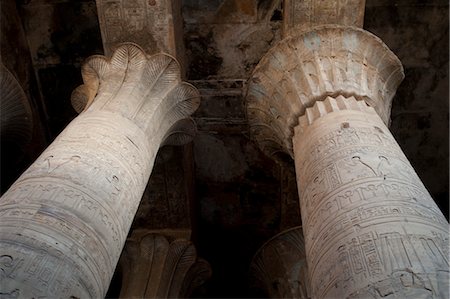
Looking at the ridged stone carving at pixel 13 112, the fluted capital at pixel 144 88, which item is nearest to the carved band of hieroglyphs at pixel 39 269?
the fluted capital at pixel 144 88

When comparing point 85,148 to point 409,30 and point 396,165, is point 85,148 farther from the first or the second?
point 409,30

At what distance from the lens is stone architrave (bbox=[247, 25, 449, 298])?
2.64 metres

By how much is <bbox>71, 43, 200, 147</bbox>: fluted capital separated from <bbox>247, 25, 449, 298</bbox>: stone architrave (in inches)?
26.3

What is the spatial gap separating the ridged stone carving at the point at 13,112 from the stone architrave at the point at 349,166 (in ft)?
8.56

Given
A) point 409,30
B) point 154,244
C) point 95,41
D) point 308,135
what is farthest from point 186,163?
point 409,30

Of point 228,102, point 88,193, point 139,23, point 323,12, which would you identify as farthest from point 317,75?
point 228,102

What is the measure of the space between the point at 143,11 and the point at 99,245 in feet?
9.53

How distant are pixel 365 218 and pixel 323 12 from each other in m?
2.91

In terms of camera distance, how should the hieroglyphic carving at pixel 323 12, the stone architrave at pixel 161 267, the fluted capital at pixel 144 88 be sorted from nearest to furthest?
the fluted capital at pixel 144 88, the hieroglyphic carving at pixel 323 12, the stone architrave at pixel 161 267

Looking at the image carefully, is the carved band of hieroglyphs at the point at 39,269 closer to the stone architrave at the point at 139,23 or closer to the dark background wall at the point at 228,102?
the stone architrave at the point at 139,23

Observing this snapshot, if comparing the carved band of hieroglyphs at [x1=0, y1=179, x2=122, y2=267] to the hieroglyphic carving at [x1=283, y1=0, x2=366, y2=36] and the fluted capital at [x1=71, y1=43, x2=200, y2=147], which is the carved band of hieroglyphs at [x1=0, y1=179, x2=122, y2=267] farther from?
the hieroglyphic carving at [x1=283, y1=0, x2=366, y2=36]

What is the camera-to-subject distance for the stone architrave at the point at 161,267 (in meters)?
6.22

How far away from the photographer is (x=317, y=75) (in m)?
4.59

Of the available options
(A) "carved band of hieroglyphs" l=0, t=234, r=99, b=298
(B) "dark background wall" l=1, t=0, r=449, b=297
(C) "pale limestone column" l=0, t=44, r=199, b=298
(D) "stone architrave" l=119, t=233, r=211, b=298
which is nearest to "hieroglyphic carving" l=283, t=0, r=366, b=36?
(C) "pale limestone column" l=0, t=44, r=199, b=298
